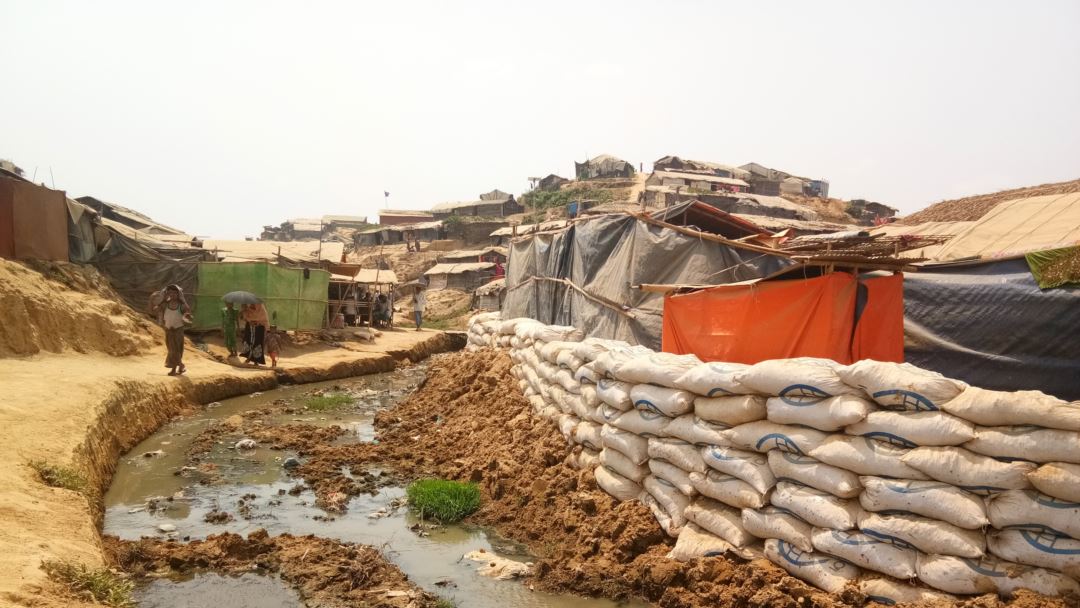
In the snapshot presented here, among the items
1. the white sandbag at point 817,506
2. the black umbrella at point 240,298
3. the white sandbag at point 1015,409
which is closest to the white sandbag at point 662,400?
the white sandbag at point 817,506

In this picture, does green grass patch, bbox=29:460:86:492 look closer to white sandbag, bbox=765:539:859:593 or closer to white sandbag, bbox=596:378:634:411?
white sandbag, bbox=596:378:634:411

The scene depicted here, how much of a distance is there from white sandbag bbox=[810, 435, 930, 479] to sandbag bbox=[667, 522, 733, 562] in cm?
86

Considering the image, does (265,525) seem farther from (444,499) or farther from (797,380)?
(797,380)

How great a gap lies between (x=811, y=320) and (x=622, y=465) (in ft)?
6.88

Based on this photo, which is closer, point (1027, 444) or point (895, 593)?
point (1027, 444)

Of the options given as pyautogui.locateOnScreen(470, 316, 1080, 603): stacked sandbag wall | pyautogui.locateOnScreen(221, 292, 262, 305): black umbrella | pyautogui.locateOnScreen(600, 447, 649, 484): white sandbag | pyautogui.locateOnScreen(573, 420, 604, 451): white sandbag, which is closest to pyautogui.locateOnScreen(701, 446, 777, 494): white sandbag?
pyautogui.locateOnScreen(470, 316, 1080, 603): stacked sandbag wall

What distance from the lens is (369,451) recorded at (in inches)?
325

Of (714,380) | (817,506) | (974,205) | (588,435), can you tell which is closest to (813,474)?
(817,506)

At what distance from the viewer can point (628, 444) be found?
5277 millimetres

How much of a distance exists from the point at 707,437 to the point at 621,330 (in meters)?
3.57

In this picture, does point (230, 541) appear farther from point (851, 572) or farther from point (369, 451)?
point (851, 572)

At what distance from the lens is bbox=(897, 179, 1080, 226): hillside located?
1175cm

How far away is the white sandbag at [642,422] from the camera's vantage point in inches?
198

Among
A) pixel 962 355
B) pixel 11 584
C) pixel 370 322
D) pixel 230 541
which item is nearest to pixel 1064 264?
pixel 962 355
